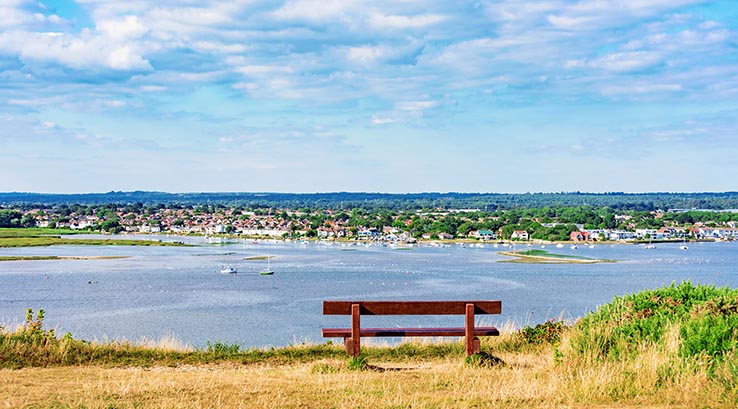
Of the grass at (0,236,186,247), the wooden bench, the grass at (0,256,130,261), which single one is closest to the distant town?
the grass at (0,236,186,247)

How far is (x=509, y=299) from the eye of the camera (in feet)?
147

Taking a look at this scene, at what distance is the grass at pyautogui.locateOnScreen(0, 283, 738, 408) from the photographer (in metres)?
7.37

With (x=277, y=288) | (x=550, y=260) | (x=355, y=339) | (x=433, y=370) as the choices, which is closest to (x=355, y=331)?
(x=355, y=339)

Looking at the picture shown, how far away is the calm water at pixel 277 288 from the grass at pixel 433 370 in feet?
53.3

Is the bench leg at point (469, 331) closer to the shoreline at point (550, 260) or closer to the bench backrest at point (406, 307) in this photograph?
the bench backrest at point (406, 307)

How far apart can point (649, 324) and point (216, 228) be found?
150m

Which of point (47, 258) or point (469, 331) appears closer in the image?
point (469, 331)

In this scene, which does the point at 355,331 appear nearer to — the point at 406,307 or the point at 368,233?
the point at 406,307

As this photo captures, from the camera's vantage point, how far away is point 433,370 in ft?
30.5

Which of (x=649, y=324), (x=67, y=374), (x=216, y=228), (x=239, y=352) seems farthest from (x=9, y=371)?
(x=216, y=228)

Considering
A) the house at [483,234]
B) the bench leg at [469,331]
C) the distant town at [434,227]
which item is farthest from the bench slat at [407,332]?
the house at [483,234]

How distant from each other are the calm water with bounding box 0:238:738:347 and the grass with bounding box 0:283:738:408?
16.3 m

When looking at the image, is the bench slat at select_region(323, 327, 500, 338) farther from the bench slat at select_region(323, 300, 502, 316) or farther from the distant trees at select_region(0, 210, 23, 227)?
the distant trees at select_region(0, 210, 23, 227)

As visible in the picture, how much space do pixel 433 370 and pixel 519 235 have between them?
12305cm
